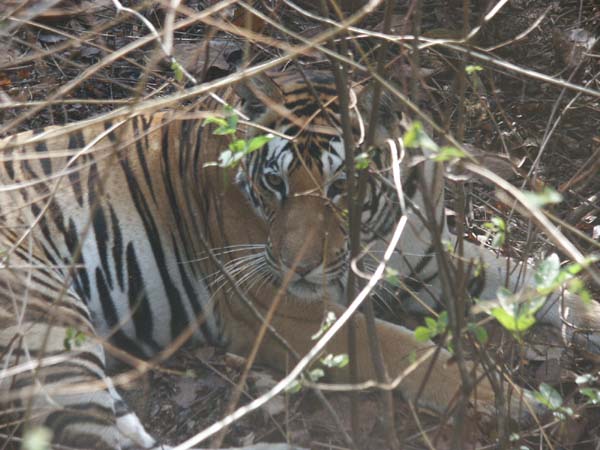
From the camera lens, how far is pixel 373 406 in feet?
11.0

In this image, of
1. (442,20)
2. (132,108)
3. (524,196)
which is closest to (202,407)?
(132,108)

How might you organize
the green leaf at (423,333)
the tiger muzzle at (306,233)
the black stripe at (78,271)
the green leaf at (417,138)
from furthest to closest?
the black stripe at (78,271), the tiger muzzle at (306,233), the green leaf at (423,333), the green leaf at (417,138)

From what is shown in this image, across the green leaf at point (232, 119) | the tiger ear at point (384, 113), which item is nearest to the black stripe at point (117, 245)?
the tiger ear at point (384, 113)

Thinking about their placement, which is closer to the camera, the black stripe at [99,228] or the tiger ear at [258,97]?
the tiger ear at [258,97]

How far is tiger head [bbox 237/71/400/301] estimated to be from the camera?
3.15 meters

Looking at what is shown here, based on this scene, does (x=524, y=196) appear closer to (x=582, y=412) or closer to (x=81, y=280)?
(x=582, y=412)

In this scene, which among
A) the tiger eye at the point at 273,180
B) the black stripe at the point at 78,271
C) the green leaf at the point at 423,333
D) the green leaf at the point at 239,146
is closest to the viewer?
the green leaf at the point at 423,333

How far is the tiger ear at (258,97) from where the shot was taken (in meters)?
3.15

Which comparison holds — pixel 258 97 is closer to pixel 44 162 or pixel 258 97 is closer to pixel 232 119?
pixel 232 119

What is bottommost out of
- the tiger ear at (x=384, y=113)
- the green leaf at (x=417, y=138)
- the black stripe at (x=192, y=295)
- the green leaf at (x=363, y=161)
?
the black stripe at (x=192, y=295)

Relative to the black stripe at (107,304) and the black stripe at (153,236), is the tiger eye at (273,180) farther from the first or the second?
the black stripe at (107,304)

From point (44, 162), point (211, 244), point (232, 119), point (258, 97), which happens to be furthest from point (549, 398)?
point (44, 162)

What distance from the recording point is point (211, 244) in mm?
3771

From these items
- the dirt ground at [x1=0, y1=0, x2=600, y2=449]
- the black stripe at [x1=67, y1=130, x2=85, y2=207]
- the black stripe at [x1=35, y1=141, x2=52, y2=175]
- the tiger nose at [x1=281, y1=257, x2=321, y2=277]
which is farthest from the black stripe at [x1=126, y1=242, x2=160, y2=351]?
the tiger nose at [x1=281, y1=257, x2=321, y2=277]
